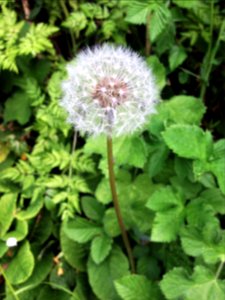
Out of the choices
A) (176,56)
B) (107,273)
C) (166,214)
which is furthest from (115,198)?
(176,56)

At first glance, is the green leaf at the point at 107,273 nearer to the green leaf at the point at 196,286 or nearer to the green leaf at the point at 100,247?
the green leaf at the point at 100,247

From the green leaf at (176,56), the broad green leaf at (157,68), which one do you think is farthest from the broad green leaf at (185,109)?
the green leaf at (176,56)

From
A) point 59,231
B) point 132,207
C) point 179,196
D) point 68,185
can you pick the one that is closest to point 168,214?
point 179,196

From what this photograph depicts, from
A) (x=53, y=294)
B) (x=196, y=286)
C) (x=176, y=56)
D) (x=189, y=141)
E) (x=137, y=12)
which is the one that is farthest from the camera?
(x=176, y=56)

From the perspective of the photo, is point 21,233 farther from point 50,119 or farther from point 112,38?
point 112,38

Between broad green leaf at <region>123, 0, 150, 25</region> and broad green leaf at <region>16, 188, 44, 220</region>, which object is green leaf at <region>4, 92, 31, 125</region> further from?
broad green leaf at <region>123, 0, 150, 25</region>

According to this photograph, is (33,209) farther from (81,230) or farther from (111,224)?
(111,224)
